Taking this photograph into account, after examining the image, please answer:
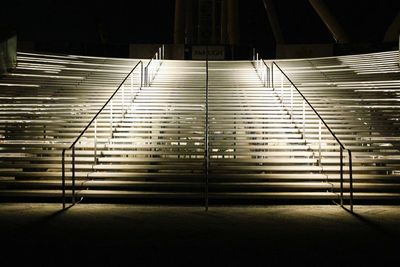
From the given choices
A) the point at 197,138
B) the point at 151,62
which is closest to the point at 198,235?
the point at 197,138

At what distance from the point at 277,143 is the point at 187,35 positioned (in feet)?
72.7

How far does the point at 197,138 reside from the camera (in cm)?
948

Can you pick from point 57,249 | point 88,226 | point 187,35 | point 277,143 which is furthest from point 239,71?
point 187,35

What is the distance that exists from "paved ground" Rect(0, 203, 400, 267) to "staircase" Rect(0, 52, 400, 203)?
1.96 feet

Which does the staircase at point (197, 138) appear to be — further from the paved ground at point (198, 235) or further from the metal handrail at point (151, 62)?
the paved ground at point (198, 235)

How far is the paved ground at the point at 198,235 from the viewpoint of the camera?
436cm

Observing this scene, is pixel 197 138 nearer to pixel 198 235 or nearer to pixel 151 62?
pixel 198 235

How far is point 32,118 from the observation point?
33.9ft

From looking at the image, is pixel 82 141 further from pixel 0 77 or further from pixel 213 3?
pixel 213 3

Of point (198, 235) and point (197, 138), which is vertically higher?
point (197, 138)

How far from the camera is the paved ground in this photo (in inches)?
172

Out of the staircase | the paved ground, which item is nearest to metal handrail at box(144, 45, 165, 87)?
the staircase

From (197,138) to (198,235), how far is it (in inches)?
170

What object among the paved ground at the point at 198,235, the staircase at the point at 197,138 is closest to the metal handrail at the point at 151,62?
the staircase at the point at 197,138
